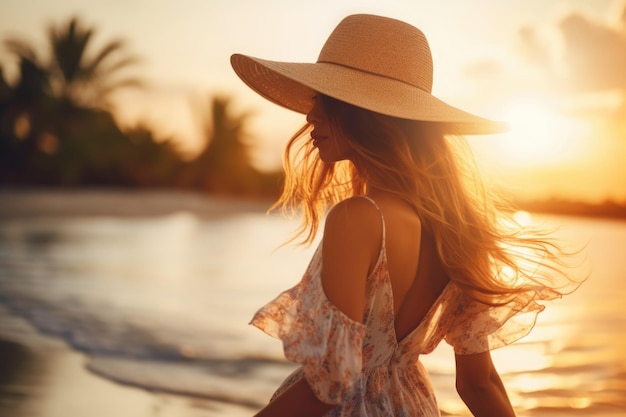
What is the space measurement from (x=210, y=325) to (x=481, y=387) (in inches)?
245

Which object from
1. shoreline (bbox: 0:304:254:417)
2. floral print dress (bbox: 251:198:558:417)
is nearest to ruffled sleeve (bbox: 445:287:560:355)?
floral print dress (bbox: 251:198:558:417)

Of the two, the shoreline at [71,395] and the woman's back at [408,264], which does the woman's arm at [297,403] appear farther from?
the shoreline at [71,395]

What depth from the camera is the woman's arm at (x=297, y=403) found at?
1.38 metres

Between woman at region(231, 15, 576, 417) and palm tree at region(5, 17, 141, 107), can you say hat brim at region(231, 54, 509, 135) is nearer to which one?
woman at region(231, 15, 576, 417)

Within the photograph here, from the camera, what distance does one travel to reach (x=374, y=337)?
1.56 meters

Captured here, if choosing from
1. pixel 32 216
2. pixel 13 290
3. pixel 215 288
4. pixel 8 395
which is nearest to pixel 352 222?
pixel 8 395

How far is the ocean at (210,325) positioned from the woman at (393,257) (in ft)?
4.63

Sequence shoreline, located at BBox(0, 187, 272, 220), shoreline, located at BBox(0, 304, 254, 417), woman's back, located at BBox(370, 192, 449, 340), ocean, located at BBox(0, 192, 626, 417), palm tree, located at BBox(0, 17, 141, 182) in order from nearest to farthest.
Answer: woman's back, located at BBox(370, 192, 449, 340)
shoreline, located at BBox(0, 304, 254, 417)
ocean, located at BBox(0, 192, 626, 417)
shoreline, located at BBox(0, 187, 272, 220)
palm tree, located at BBox(0, 17, 141, 182)

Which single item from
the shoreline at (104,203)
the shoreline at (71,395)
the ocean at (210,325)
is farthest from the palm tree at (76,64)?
the shoreline at (71,395)

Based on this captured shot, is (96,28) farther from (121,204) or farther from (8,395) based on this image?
(8,395)

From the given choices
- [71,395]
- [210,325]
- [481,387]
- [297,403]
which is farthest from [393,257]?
[210,325]

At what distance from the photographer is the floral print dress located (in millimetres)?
1354

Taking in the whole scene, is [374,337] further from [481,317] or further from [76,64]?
[76,64]

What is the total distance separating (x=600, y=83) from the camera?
66.7 feet
